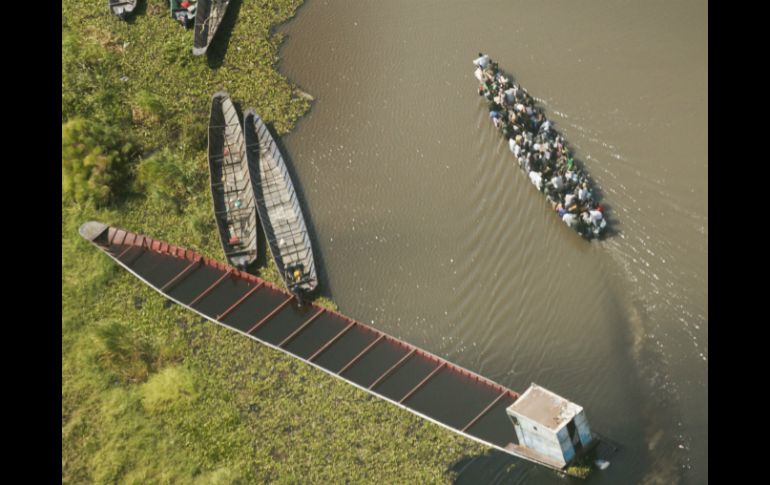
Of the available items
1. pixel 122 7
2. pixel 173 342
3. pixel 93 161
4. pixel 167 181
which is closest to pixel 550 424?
pixel 173 342

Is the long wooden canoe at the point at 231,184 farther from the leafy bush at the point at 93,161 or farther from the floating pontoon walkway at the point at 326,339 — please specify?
the leafy bush at the point at 93,161

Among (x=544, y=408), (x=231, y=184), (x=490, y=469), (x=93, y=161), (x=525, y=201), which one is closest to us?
(x=544, y=408)

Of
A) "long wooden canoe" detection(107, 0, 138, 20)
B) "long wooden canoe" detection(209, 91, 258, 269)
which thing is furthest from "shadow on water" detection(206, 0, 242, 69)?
"long wooden canoe" detection(107, 0, 138, 20)

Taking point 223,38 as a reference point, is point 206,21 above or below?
above

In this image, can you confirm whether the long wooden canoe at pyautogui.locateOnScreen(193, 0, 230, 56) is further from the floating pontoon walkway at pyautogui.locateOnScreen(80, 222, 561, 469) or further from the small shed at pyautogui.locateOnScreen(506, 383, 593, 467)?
the small shed at pyautogui.locateOnScreen(506, 383, 593, 467)

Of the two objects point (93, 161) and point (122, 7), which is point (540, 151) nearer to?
point (93, 161)

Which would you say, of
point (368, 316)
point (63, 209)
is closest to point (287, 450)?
point (368, 316)
